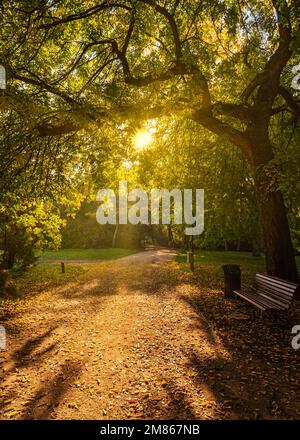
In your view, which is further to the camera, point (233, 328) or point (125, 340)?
point (233, 328)

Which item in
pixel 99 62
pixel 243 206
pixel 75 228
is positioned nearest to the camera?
pixel 99 62

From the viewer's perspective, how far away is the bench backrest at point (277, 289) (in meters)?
6.72

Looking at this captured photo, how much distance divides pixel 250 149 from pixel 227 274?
4.24 metres

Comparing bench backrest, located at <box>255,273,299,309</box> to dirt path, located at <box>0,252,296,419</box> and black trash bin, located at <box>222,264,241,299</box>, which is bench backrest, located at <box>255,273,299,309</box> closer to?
black trash bin, located at <box>222,264,241,299</box>

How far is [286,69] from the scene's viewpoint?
12312mm

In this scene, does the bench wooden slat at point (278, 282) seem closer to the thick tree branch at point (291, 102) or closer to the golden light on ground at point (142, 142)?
the thick tree branch at point (291, 102)

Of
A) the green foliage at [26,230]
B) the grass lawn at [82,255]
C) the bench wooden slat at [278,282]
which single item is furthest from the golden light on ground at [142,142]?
the grass lawn at [82,255]

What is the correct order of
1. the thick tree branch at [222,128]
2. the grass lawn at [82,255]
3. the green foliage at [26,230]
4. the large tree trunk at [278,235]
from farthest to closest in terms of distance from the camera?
the grass lawn at [82,255] < the green foliage at [26,230] < the large tree trunk at [278,235] < the thick tree branch at [222,128]

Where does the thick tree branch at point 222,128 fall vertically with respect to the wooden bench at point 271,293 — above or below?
above

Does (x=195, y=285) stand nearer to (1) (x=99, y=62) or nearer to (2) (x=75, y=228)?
(1) (x=99, y=62)

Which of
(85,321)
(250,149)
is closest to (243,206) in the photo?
(250,149)

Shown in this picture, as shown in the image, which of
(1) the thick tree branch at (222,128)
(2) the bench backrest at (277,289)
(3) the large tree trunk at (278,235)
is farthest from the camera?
(3) the large tree trunk at (278,235)

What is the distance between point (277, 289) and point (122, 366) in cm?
449

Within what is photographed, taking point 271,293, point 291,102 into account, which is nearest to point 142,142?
point 291,102
